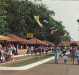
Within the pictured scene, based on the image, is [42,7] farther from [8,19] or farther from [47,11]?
[8,19]

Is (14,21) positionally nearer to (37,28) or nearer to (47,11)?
(37,28)

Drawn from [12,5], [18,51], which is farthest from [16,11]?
[18,51]

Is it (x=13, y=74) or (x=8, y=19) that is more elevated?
(x=8, y=19)

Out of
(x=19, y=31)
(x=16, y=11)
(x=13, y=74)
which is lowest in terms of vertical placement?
(x=13, y=74)

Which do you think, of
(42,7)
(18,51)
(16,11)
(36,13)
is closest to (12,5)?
(16,11)

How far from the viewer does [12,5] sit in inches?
2338

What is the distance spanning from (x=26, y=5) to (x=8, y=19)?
735cm

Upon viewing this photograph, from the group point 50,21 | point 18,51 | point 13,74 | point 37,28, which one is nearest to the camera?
point 13,74

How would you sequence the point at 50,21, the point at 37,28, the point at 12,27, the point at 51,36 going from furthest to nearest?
the point at 51,36, the point at 50,21, the point at 37,28, the point at 12,27

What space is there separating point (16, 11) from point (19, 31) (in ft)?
19.4

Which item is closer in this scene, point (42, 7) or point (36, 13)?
point (36, 13)

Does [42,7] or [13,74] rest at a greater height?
[42,7]

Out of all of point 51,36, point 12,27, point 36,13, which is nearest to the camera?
point 12,27

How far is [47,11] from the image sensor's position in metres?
83.4
